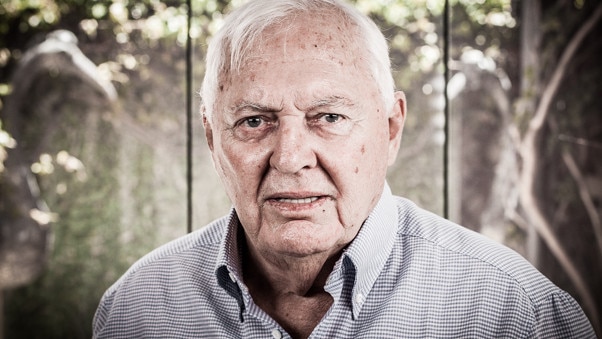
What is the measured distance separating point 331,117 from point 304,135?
66mm

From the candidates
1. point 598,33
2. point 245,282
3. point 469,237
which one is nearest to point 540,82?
point 598,33

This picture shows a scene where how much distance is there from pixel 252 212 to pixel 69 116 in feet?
8.51

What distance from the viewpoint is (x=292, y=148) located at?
1.21 m

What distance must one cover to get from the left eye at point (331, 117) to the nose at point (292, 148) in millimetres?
44

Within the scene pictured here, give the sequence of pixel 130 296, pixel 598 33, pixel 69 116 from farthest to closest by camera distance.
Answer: pixel 69 116 → pixel 598 33 → pixel 130 296

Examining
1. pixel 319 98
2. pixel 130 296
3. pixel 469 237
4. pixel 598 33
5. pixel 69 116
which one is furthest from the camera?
pixel 69 116

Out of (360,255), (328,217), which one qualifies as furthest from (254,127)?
(360,255)

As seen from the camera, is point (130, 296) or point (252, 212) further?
point (130, 296)

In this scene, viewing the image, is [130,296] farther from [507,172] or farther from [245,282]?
[507,172]

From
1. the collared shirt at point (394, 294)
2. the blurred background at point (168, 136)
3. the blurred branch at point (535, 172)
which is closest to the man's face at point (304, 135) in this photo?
the collared shirt at point (394, 294)

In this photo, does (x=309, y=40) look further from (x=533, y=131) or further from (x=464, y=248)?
(x=533, y=131)

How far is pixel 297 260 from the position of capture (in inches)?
51.6

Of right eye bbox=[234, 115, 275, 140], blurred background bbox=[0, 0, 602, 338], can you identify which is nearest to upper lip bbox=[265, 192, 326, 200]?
right eye bbox=[234, 115, 275, 140]

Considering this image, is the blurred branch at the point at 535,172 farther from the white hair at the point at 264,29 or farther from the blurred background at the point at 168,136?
the white hair at the point at 264,29
